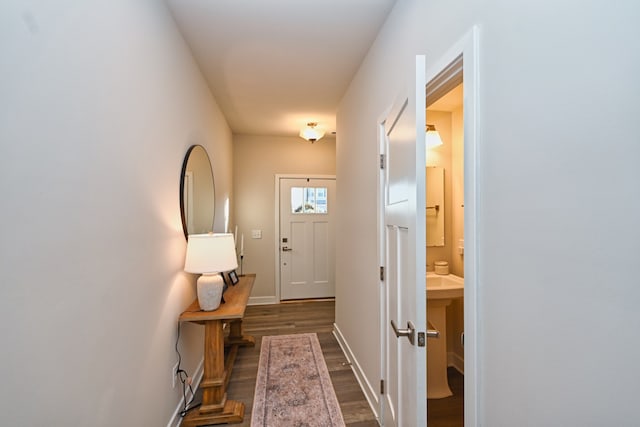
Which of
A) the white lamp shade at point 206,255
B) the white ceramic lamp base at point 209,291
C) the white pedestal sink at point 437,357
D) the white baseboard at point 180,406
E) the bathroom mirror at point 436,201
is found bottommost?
the white baseboard at point 180,406

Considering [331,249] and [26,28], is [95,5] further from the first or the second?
[331,249]

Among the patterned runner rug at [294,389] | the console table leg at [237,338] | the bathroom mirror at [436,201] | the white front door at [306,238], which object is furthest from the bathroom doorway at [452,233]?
the white front door at [306,238]

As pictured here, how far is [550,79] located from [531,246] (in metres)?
0.44

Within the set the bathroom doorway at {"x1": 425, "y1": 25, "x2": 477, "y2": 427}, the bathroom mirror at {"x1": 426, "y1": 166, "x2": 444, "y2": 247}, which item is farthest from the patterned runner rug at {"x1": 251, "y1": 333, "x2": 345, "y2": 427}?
the bathroom mirror at {"x1": 426, "y1": 166, "x2": 444, "y2": 247}

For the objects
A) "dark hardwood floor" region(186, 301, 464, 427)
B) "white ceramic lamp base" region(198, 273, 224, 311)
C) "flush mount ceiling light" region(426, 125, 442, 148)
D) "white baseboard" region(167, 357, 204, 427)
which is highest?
"flush mount ceiling light" region(426, 125, 442, 148)

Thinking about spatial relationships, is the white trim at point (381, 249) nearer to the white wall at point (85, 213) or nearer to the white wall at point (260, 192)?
the white wall at point (85, 213)

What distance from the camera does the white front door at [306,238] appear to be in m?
4.95

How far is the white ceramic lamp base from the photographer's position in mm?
2018

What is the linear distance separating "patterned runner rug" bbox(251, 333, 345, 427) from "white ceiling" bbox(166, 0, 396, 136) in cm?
268

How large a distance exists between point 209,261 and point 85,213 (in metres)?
0.97

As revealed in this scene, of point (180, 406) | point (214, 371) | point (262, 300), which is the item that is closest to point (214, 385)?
point (214, 371)

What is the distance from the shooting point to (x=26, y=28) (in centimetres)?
80

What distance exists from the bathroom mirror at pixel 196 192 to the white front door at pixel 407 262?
1.46 m

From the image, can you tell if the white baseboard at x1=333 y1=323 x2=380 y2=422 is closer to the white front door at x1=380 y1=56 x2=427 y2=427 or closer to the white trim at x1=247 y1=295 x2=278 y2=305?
the white front door at x1=380 y1=56 x2=427 y2=427
